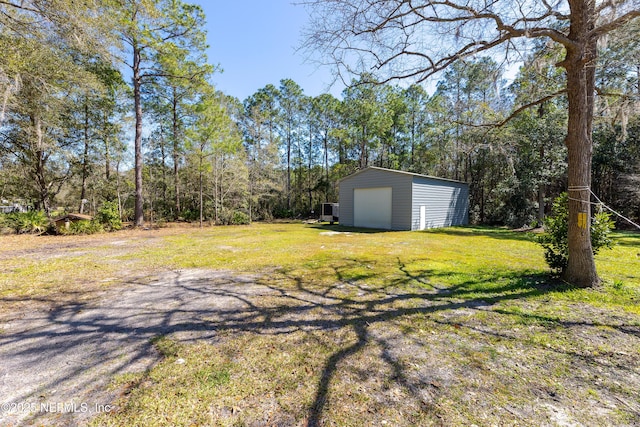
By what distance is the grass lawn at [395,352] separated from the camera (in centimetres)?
158

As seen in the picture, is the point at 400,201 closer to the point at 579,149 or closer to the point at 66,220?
the point at 579,149

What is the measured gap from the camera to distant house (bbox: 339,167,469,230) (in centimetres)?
1183

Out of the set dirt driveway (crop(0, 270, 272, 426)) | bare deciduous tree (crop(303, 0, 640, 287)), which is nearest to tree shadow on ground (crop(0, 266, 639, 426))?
dirt driveway (crop(0, 270, 272, 426))

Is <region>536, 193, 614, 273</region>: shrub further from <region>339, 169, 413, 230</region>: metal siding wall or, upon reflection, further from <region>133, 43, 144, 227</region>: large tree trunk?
<region>133, 43, 144, 227</region>: large tree trunk

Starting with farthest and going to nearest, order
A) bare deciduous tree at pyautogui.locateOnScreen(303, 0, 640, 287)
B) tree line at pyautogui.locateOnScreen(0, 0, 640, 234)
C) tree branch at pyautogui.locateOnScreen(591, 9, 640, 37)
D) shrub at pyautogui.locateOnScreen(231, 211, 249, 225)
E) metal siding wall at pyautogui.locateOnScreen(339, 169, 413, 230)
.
→ shrub at pyautogui.locateOnScreen(231, 211, 249, 225) → metal siding wall at pyautogui.locateOnScreen(339, 169, 413, 230) → tree line at pyautogui.locateOnScreen(0, 0, 640, 234) → bare deciduous tree at pyautogui.locateOnScreen(303, 0, 640, 287) → tree branch at pyautogui.locateOnScreen(591, 9, 640, 37)

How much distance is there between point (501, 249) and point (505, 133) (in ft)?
25.3

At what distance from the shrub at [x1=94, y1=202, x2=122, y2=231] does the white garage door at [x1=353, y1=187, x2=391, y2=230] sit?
10.8 meters

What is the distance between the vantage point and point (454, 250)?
692cm

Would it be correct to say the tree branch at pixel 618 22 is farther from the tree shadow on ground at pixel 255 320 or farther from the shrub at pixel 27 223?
the shrub at pixel 27 223

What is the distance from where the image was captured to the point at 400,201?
12008mm

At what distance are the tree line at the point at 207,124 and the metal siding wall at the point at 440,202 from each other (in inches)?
73.2

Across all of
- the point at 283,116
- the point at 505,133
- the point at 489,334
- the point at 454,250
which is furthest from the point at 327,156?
the point at 489,334

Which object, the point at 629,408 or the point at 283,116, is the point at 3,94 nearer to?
the point at 629,408

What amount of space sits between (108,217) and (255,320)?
1146cm
